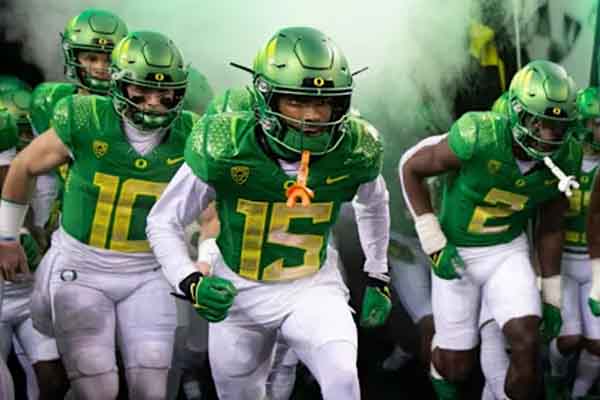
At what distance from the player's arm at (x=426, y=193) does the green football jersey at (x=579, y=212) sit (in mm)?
780

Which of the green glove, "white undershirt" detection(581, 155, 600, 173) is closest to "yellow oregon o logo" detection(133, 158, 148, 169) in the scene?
the green glove

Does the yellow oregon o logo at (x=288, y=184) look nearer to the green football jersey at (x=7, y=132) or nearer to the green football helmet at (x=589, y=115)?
the green football jersey at (x=7, y=132)

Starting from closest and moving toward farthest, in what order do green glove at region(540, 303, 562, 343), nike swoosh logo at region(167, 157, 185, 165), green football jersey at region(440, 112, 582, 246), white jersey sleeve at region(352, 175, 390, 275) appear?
1. white jersey sleeve at region(352, 175, 390, 275)
2. nike swoosh logo at region(167, 157, 185, 165)
3. green football jersey at region(440, 112, 582, 246)
4. green glove at region(540, 303, 562, 343)

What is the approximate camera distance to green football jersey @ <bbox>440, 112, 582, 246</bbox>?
4.46m

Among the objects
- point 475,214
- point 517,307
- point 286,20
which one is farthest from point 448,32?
point 517,307

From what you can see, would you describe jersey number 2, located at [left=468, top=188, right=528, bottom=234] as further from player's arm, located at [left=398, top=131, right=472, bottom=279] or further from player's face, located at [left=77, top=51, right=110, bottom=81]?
player's face, located at [left=77, top=51, right=110, bottom=81]

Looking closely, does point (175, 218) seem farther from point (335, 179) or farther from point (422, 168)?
point (422, 168)

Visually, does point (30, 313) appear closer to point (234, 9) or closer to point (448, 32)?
point (234, 9)

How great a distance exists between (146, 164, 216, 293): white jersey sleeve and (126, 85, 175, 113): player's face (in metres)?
0.48

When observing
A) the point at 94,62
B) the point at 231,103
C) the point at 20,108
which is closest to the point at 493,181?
the point at 231,103

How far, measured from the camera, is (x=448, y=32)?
5.70 m

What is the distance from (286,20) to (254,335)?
7.29ft

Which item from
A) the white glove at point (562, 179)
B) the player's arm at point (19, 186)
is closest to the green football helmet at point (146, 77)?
the player's arm at point (19, 186)

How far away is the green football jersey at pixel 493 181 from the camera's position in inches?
176
